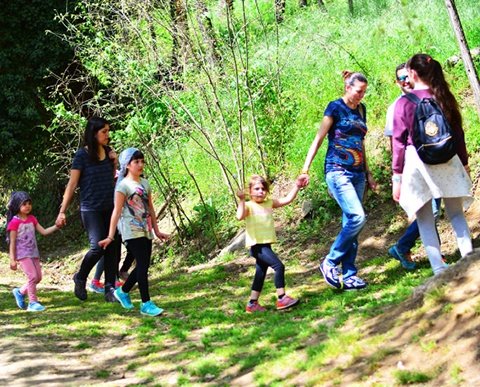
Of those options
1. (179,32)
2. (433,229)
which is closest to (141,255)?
(433,229)

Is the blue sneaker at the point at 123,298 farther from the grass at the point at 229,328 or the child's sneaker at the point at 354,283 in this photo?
the child's sneaker at the point at 354,283

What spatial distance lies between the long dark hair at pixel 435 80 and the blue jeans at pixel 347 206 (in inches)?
46.3

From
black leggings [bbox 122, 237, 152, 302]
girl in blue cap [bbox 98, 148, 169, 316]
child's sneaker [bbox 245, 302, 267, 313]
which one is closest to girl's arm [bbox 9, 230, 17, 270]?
girl in blue cap [bbox 98, 148, 169, 316]

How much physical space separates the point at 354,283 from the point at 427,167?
5.43ft

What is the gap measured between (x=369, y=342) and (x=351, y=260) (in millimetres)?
2268

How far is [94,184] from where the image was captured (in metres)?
8.26

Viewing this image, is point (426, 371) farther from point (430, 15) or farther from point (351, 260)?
point (430, 15)

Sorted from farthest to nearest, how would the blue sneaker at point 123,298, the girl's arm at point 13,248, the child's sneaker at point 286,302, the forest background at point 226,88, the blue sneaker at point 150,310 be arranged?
the forest background at point 226,88, the girl's arm at point 13,248, the blue sneaker at point 123,298, the blue sneaker at point 150,310, the child's sneaker at point 286,302

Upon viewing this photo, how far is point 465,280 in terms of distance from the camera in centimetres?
502

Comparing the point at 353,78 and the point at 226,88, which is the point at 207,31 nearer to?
the point at 226,88

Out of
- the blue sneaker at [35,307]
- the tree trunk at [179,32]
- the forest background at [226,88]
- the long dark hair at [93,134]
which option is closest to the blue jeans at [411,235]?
the forest background at [226,88]

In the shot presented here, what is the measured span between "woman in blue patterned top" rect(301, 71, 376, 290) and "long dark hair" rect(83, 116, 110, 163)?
247cm

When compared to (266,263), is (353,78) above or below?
above

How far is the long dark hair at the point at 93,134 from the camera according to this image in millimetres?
8195
